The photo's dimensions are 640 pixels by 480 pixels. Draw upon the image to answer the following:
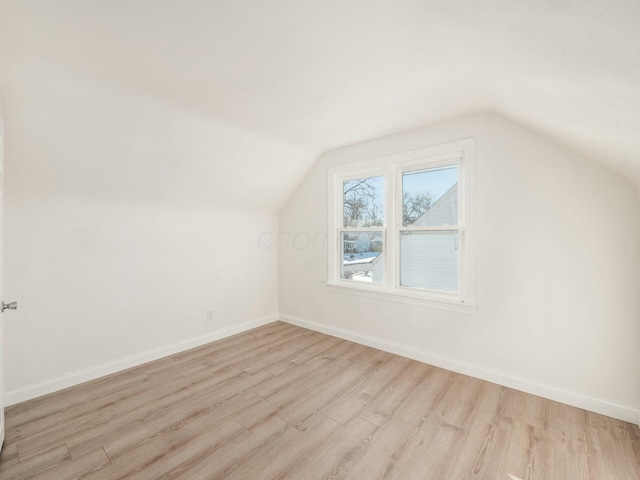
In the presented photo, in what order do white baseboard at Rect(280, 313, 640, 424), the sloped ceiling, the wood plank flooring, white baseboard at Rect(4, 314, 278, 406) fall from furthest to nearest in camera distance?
white baseboard at Rect(4, 314, 278, 406), white baseboard at Rect(280, 313, 640, 424), the wood plank flooring, the sloped ceiling

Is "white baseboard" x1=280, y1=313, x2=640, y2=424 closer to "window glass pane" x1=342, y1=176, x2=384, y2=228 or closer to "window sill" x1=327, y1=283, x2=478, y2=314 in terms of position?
"window sill" x1=327, y1=283, x2=478, y2=314

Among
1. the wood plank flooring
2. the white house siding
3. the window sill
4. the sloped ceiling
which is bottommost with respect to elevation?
the wood plank flooring

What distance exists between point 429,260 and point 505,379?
1260 millimetres

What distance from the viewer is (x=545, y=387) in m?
2.41

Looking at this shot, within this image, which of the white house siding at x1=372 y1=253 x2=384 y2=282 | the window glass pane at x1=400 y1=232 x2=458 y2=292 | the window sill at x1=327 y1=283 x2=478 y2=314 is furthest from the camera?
the white house siding at x1=372 y1=253 x2=384 y2=282

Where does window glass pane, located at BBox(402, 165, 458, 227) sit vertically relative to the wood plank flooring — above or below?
above

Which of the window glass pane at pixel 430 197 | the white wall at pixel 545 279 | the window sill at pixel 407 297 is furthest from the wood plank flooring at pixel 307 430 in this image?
the window glass pane at pixel 430 197

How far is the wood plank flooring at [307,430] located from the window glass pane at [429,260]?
89cm

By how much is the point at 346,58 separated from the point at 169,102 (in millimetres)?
1406

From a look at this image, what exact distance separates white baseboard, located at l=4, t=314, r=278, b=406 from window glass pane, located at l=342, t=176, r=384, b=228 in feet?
6.98

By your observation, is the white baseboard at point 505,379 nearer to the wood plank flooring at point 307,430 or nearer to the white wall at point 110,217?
the wood plank flooring at point 307,430

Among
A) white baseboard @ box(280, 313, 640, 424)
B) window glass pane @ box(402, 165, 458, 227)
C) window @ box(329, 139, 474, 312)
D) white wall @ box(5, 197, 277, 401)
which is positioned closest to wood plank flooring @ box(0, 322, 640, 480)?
white baseboard @ box(280, 313, 640, 424)

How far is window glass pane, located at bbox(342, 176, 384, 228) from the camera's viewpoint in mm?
3557

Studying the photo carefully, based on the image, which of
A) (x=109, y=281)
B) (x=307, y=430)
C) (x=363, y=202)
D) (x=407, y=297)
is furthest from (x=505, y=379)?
(x=109, y=281)
